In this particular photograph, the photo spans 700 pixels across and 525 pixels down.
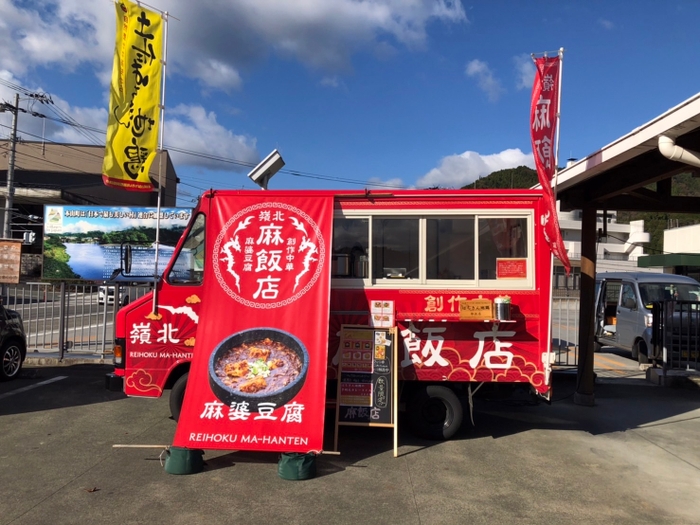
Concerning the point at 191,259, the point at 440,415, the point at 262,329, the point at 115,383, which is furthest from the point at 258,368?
the point at 440,415

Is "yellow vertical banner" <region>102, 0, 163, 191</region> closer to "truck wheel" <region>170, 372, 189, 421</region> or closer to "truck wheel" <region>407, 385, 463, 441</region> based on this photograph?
"truck wheel" <region>170, 372, 189, 421</region>

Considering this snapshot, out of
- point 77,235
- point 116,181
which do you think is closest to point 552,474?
point 116,181

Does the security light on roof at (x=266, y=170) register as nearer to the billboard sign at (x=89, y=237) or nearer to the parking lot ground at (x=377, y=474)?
the parking lot ground at (x=377, y=474)

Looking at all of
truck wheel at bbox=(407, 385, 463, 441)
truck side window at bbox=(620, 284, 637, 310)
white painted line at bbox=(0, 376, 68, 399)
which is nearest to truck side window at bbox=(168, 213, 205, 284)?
truck wheel at bbox=(407, 385, 463, 441)

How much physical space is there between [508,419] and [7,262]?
9534 mm

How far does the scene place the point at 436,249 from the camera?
571 cm

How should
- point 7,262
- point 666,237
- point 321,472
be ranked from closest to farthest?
point 321,472
point 7,262
point 666,237

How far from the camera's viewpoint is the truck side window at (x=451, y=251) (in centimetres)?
570

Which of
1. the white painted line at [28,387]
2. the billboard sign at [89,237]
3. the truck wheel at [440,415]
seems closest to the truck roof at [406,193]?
the truck wheel at [440,415]

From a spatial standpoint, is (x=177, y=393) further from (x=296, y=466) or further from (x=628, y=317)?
(x=628, y=317)

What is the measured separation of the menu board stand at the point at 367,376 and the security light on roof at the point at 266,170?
2.34 metres

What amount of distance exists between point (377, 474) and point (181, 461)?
1872 millimetres

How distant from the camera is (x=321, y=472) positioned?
16.0ft

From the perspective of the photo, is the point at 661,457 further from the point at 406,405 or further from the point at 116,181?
the point at 116,181
